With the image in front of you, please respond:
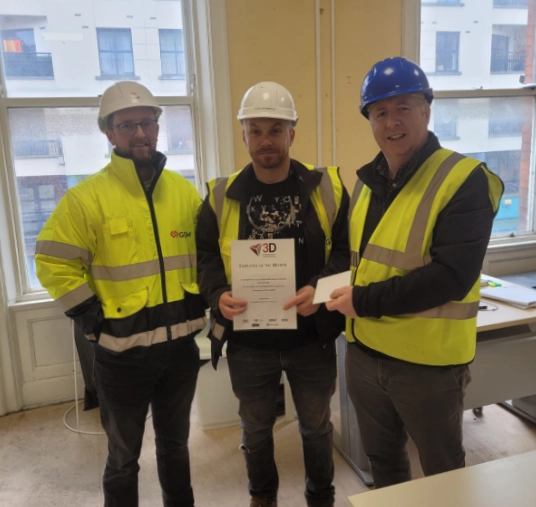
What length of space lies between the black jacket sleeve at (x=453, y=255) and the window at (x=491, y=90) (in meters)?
2.51

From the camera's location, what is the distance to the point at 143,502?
2.09 meters

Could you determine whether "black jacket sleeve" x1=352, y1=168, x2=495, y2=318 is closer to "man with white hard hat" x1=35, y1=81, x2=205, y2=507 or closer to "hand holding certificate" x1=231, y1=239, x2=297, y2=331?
"hand holding certificate" x1=231, y1=239, x2=297, y2=331

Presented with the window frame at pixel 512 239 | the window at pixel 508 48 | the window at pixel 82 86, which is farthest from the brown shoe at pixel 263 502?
the window at pixel 508 48

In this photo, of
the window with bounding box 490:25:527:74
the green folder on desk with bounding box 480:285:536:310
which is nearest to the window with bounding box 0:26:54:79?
the green folder on desk with bounding box 480:285:536:310

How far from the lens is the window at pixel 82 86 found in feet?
9.14

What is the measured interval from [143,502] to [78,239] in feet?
4.08

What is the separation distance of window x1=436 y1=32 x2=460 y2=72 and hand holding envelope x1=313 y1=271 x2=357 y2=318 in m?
2.70

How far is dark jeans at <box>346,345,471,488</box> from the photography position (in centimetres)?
137

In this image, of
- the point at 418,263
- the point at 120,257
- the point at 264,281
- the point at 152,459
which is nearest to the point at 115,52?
the point at 120,257

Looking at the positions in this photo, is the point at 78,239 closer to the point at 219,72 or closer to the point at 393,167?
the point at 393,167

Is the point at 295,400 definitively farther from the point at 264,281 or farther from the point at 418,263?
the point at 418,263

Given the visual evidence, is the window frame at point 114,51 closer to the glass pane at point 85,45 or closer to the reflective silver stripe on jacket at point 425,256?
the glass pane at point 85,45

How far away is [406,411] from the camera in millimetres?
1409

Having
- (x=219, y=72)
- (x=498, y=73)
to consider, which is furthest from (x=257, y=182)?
(x=498, y=73)
